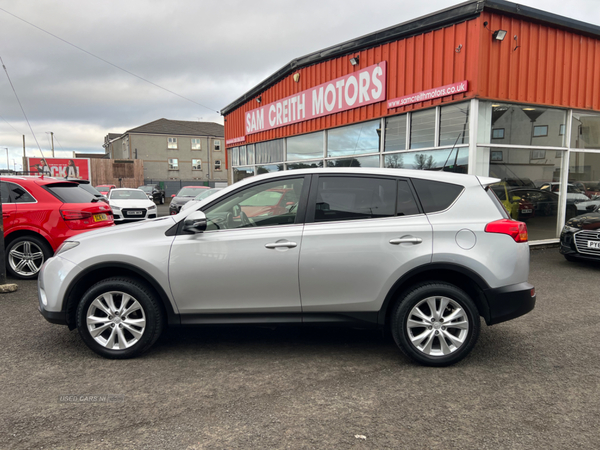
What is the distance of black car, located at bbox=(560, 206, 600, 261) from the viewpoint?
7398 mm

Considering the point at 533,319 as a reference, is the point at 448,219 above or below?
above

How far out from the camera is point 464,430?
2703mm

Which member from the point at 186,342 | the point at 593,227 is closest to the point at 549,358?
the point at 186,342

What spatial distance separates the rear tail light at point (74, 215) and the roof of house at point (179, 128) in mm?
46179

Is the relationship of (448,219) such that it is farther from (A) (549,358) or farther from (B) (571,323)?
(B) (571,323)

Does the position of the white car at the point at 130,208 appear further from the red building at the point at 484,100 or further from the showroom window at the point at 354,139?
the red building at the point at 484,100

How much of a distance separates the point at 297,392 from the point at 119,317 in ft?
5.46

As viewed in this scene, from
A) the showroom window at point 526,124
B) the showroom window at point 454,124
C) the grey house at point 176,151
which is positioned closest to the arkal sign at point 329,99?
the showroom window at point 454,124

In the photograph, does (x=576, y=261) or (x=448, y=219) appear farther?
(x=576, y=261)

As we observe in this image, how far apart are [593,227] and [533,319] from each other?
3.62 metres

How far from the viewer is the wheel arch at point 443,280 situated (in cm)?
353

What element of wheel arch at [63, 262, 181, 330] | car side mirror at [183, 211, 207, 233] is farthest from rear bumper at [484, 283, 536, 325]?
wheel arch at [63, 262, 181, 330]

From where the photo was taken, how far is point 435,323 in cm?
357

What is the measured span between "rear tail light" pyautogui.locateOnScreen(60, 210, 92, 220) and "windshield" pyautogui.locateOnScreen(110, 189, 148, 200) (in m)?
9.41
